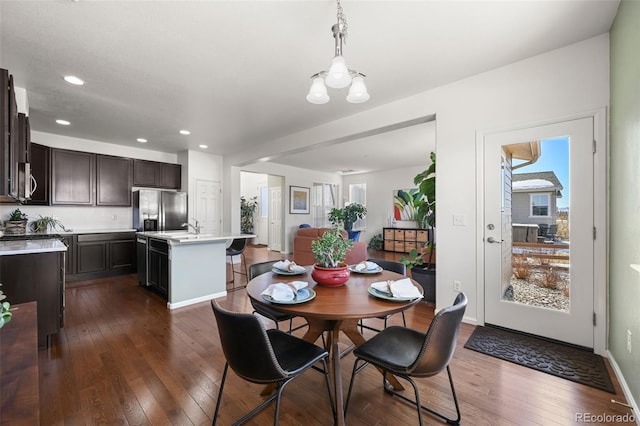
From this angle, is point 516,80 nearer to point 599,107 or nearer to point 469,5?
point 599,107

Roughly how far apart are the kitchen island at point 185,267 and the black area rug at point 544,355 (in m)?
3.12

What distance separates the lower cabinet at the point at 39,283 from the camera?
233 cm

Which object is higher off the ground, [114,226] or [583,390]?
[114,226]

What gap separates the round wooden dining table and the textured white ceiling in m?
1.90

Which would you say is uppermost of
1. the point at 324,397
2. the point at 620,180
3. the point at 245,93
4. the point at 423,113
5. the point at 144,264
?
the point at 245,93

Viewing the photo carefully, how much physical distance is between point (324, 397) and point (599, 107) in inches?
122

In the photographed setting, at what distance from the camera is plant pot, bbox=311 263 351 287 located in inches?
68.7

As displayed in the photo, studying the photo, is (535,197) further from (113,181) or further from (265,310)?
(113,181)

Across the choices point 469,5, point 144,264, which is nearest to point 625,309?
point 469,5

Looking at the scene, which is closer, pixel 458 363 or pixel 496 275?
pixel 458 363

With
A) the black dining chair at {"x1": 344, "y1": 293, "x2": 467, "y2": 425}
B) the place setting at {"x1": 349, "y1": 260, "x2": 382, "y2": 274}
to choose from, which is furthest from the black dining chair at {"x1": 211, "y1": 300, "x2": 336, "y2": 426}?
the place setting at {"x1": 349, "y1": 260, "x2": 382, "y2": 274}

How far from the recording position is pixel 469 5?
191 centimetres

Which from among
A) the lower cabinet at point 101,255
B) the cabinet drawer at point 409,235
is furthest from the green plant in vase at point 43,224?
the cabinet drawer at point 409,235

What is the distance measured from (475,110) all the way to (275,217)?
701 centimetres
